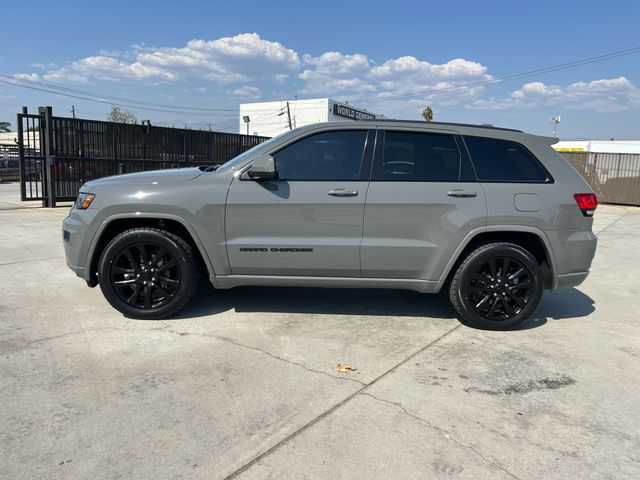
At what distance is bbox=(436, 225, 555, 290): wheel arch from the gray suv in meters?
0.01

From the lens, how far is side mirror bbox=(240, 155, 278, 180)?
161 inches

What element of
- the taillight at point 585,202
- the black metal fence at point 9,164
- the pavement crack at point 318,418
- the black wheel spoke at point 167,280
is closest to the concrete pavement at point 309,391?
the pavement crack at point 318,418

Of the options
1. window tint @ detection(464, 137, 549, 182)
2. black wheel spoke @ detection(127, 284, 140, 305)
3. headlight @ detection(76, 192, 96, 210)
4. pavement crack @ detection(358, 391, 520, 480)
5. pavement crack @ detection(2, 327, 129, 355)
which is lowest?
pavement crack @ detection(358, 391, 520, 480)

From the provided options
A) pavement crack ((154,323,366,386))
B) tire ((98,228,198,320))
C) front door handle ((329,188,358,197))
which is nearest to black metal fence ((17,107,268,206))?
tire ((98,228,198,320))

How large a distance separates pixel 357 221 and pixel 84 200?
2.50 m

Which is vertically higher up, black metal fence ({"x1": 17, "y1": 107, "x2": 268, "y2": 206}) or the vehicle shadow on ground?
black metal fence ({"x1": 17, "y1": 107, "x2": 268, "y2": 206})

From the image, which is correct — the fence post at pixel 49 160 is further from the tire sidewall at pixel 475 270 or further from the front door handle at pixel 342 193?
the tire sidewall at pixel 475 270

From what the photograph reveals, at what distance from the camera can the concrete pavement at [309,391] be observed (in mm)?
2504

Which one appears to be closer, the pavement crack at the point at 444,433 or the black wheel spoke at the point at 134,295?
the pavement crack at the point at 444,433

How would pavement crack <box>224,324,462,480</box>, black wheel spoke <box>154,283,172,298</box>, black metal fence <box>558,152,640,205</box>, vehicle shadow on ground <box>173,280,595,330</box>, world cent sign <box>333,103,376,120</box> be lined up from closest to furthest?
pavement crack <box>224,324,462,480</box>, black wheel spoke <box>154,283,172,298</box>, vehicle shadow on ground <box>173,280,595,330</box>, black metal fence <box>558,152,640,205</box>, world cent sign <box>333,103,376,120</box>

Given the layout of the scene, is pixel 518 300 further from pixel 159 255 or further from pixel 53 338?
pixel 53 338

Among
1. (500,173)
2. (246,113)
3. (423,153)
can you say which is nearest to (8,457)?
(423,153)

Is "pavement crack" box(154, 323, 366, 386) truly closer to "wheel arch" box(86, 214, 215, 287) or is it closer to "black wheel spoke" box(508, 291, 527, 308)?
"wheel arch" box(86, 214, 215, 287)

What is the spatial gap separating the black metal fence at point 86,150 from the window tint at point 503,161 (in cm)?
1240
